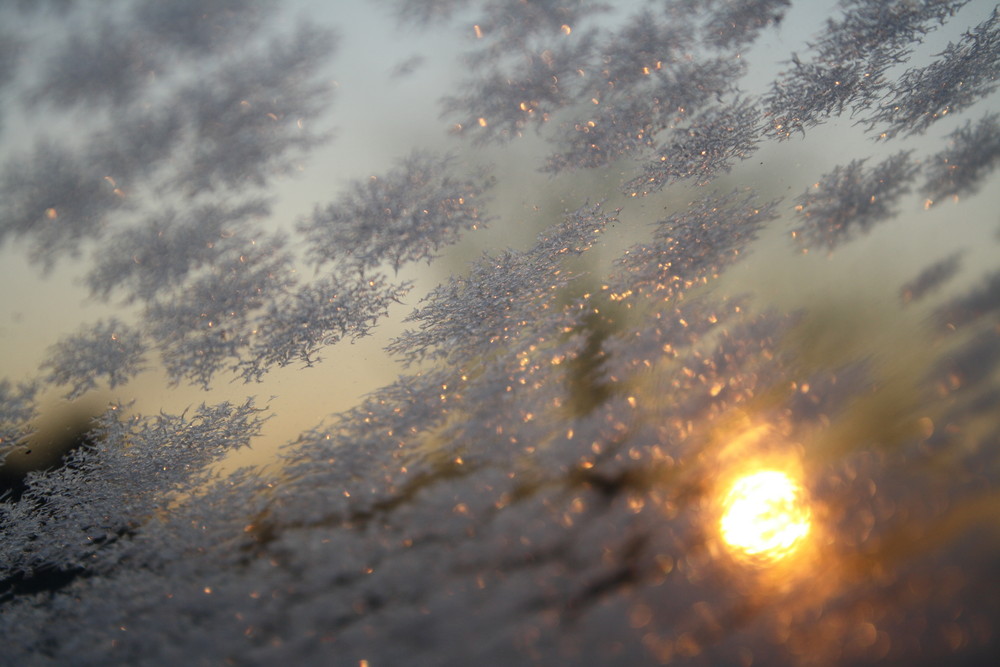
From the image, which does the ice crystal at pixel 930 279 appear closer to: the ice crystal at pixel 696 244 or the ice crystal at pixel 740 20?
the ice crystal at pixel 696 244

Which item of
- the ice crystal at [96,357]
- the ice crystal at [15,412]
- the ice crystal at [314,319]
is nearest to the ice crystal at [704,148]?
the ice crystal at [314,319]

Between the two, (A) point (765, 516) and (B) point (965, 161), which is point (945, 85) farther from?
(A) point (765, 516)

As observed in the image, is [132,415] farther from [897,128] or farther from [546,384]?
[897,128]

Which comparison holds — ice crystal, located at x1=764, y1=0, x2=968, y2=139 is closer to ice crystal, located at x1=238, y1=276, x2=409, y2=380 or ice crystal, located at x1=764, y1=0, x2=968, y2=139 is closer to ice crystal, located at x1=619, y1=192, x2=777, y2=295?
ice crystal, located at x1=619, y1=192, x2=777, y2=295

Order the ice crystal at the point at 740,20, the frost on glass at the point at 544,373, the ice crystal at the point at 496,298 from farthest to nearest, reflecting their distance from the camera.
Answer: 1. the ice crystal at the point at 740,20
2. the ice crystal at the point at 496,298
3. the frost on glass at the point at 544,373

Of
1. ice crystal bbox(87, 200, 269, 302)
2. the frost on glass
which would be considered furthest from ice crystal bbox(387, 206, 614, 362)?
ice crystal bbox(87, 200, 269, 302)

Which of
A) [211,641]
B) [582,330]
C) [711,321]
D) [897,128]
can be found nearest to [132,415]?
[211,641]

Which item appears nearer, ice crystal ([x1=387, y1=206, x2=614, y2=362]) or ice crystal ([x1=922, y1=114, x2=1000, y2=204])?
ice crystal ([x1=387, y1=206, x2=614, y2=362])

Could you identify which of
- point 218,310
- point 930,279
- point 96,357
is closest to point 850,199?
point 930,279
